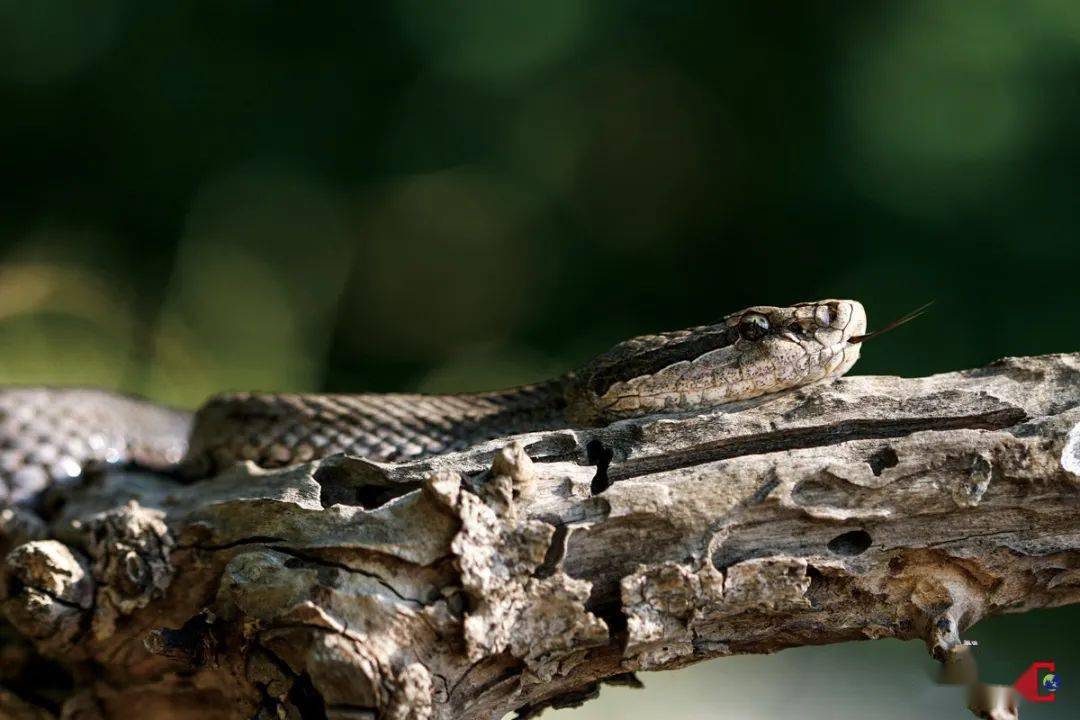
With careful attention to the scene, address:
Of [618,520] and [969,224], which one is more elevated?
[969,224]

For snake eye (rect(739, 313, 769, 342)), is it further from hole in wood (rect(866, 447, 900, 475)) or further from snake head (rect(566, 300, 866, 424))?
hole in wood (rect(866, 447, 900, 475))

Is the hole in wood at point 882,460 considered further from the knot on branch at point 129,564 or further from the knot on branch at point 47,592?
the knot on branch at point 47,592

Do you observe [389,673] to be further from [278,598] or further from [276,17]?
[276,17]

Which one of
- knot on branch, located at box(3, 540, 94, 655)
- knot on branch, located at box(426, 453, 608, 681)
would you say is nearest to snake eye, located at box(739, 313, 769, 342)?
knot on branch, located at box(426, 453, 608, 681)

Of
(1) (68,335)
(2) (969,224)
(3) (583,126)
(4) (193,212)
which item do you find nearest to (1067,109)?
(2) (969,224)

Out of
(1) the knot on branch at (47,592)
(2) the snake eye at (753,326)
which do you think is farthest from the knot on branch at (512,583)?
(1) the knot on branch at (47,592)
